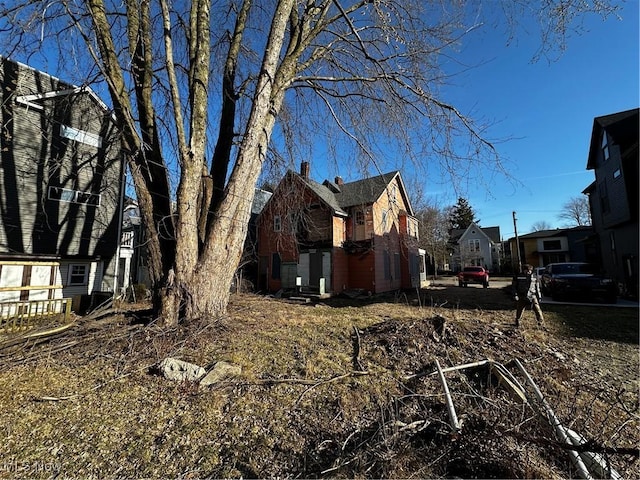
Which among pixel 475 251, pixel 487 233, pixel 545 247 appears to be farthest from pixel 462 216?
pixel 545 247

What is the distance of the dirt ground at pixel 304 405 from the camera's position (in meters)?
2.36

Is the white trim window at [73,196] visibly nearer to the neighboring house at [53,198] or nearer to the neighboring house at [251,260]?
the neighboring house at [53,198]

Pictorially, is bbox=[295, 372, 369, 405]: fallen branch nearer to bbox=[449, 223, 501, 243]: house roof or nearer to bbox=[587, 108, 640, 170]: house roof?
bbox=[587, 108, 640, 170]: house roof

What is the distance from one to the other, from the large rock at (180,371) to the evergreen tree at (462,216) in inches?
2170

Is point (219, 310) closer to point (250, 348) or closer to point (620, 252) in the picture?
point (250, 348)

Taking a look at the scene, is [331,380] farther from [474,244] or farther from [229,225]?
[474,244]

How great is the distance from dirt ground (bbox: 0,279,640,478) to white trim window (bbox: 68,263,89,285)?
31.3ft

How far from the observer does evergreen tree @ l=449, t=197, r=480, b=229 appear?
5235 cm

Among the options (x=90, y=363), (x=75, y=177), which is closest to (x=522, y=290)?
(x=90, y=363)

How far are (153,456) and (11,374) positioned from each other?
308 cm

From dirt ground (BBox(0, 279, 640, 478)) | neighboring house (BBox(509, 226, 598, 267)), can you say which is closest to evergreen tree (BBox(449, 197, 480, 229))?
neighboring house (BBox(509, 226, 598, 267))

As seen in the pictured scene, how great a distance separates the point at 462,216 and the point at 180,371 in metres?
56.5

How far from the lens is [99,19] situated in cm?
525

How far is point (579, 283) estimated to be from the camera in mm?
12359
